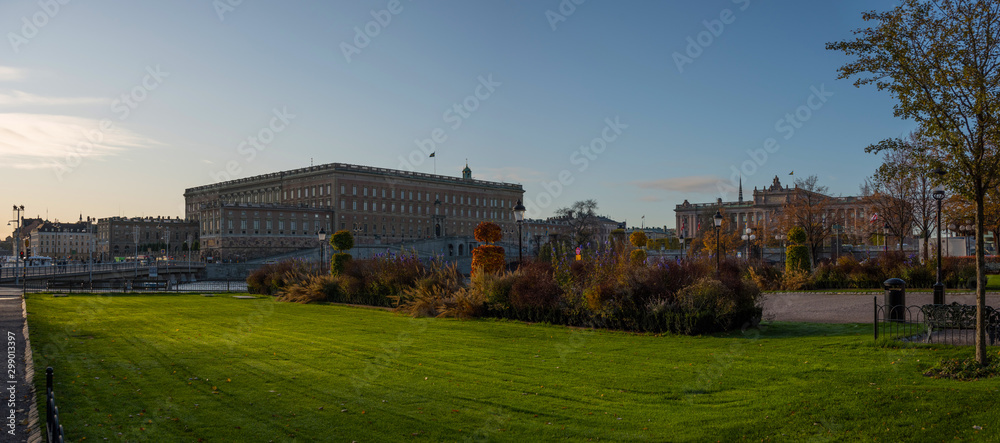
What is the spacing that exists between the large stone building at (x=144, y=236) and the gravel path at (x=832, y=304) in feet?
382

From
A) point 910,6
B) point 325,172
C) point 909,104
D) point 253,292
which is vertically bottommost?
point 253,292

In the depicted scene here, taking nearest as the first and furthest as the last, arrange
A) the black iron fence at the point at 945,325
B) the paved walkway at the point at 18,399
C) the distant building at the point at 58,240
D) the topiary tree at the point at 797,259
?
the paved walkway at the point at 18,399
the black iron fence at the point at 945,325
the topiary tree at the point at 797,259
the distant building at the point at 58,240

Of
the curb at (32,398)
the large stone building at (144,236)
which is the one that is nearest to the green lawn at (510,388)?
the curb at (32,398)

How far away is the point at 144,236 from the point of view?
129 m

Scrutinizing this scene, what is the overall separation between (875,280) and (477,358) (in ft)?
74.1

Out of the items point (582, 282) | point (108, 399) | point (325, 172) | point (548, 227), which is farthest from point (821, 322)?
point (548, 227)

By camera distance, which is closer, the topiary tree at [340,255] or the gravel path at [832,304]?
the gravel path at [832,304]

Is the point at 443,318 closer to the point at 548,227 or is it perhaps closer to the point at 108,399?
the point at 108,399

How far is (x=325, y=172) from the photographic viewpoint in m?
114

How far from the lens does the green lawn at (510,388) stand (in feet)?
25.7

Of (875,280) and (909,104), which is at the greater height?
(909,104)

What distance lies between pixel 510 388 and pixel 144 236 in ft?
444

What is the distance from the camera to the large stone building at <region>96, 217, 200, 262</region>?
126 metres

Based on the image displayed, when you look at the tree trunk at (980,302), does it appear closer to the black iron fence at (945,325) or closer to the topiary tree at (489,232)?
the black iron fence at (945,325)
